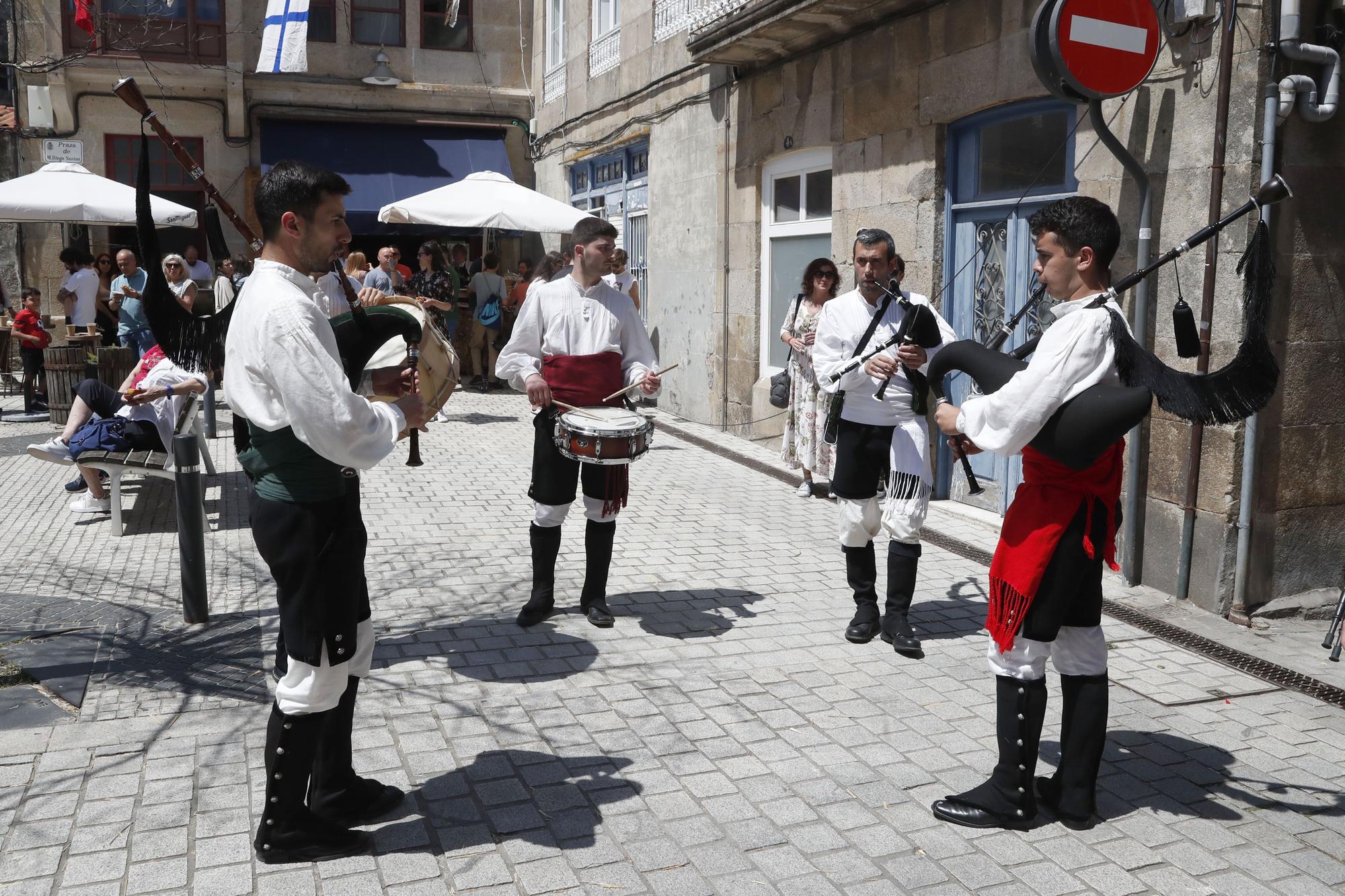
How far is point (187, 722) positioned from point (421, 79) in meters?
18.2

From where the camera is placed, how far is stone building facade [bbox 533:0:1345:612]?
590 centimetres

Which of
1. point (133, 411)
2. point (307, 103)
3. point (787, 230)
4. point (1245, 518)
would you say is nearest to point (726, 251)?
point (787, 230)

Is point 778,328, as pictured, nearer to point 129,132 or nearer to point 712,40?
point 712,40

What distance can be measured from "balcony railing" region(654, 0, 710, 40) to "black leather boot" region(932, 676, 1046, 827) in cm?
1036

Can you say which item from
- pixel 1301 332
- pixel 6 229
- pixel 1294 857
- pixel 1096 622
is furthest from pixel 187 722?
pixel 6 229

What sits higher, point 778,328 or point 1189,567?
point 778,328

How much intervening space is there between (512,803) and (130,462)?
210 inches

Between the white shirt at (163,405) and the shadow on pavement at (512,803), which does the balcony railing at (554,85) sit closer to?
the white shirt at (163,405)

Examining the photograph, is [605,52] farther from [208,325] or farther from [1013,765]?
[1013,765]

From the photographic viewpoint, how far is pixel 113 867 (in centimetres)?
336

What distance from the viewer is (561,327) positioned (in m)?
5.66

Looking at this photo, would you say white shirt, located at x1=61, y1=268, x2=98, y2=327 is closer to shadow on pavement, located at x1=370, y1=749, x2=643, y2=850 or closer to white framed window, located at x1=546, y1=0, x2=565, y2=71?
white framed window, located at x1=546, y1=0, x2=565, y2=71

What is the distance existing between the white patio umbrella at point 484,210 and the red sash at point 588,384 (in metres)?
7.98

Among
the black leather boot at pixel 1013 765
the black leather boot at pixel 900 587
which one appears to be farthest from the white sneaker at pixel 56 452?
the black leather boot at pixel 1013 765
